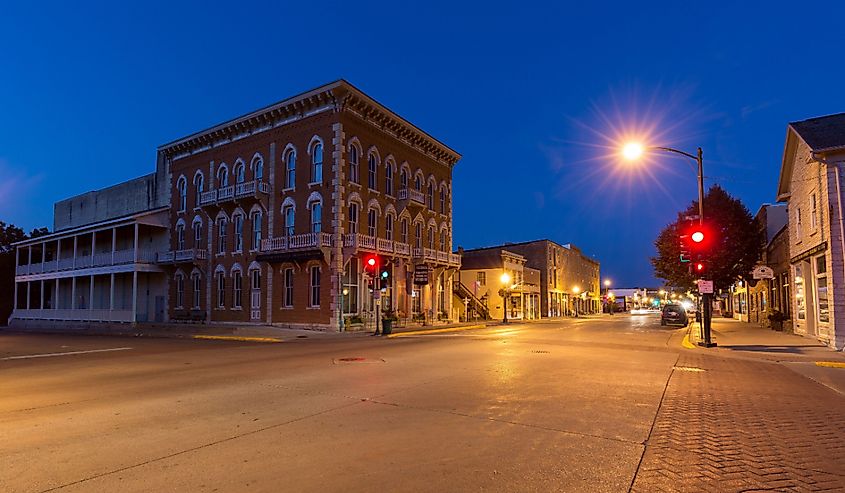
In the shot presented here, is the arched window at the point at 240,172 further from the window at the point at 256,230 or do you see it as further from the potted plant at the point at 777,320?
the potted plant at the point at 777,320

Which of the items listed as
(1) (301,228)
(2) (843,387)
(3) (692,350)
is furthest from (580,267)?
(2) (843,387)

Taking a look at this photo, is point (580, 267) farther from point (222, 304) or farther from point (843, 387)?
point (843, 387)

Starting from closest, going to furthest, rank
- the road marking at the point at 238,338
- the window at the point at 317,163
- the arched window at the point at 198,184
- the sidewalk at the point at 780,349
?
the sidewalk at the point at 780,349
the road marking at the point at 238,338
the window at the point at 317,163
the arched window at the point at 198,184

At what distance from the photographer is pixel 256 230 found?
3478 cm

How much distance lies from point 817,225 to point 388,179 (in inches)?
945

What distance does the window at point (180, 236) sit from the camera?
3991 cm

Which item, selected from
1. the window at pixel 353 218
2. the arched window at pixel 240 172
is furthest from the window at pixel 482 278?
the arched window at pixel 240 172

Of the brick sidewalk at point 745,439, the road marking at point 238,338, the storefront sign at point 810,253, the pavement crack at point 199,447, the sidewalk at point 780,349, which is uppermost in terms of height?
the storefront sign at point 810,253

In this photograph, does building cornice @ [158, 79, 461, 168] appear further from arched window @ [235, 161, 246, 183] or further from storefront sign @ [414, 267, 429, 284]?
storefront sign @ [414, 267, 429, 284]

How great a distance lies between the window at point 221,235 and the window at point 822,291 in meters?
33.6

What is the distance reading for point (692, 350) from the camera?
18938 mm

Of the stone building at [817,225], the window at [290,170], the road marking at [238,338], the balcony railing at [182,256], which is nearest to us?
the stone building at [817,225]

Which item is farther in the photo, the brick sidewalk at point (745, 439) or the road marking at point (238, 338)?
the road marking at point (238, 338)

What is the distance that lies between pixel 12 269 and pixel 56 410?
60.9m
